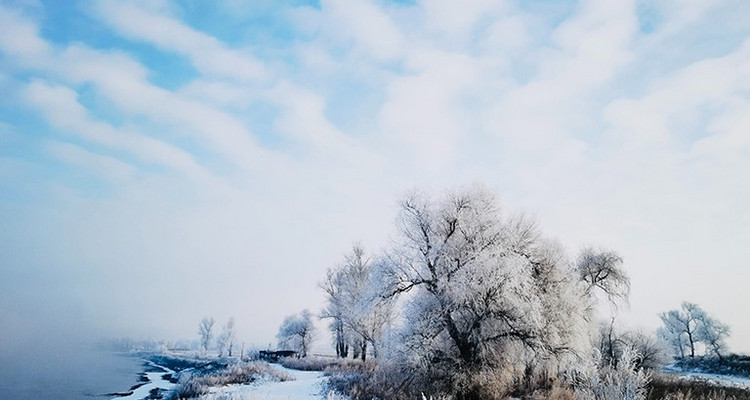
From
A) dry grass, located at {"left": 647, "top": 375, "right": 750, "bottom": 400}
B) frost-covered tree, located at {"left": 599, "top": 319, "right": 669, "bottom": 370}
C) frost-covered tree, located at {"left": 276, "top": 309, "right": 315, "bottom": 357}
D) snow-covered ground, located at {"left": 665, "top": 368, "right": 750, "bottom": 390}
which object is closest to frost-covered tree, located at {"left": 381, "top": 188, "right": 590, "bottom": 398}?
dry grass, located at {"left": 647, "top": 375, "right": 750, "bottom": 400}

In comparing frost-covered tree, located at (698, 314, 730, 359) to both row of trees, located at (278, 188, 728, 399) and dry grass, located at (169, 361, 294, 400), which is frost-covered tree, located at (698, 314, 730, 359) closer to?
row of trees, located at (278, 188, 728, 399)

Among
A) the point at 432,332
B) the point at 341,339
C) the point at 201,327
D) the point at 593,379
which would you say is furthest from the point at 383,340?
the point at 201,327

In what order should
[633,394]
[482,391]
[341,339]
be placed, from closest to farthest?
1. [633,394]
2. [482,391]
3. [341,339]

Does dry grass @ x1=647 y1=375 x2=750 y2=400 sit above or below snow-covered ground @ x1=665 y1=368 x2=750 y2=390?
above

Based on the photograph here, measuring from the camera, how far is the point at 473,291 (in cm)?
1591

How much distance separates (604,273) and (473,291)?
1467cm

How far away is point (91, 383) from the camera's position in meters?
29.7

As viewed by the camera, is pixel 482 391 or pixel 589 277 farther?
pixel 589 277

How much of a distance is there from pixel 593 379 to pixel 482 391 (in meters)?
8.60

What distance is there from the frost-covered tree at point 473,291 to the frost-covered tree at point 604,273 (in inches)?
296

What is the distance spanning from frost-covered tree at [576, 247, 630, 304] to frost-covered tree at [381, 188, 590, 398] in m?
7.51

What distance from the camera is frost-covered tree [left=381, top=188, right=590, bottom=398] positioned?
52.2 ft

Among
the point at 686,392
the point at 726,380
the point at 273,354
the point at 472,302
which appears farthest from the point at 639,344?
the point at 273,354

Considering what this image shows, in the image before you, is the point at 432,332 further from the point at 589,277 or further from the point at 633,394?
the point at 589,277
